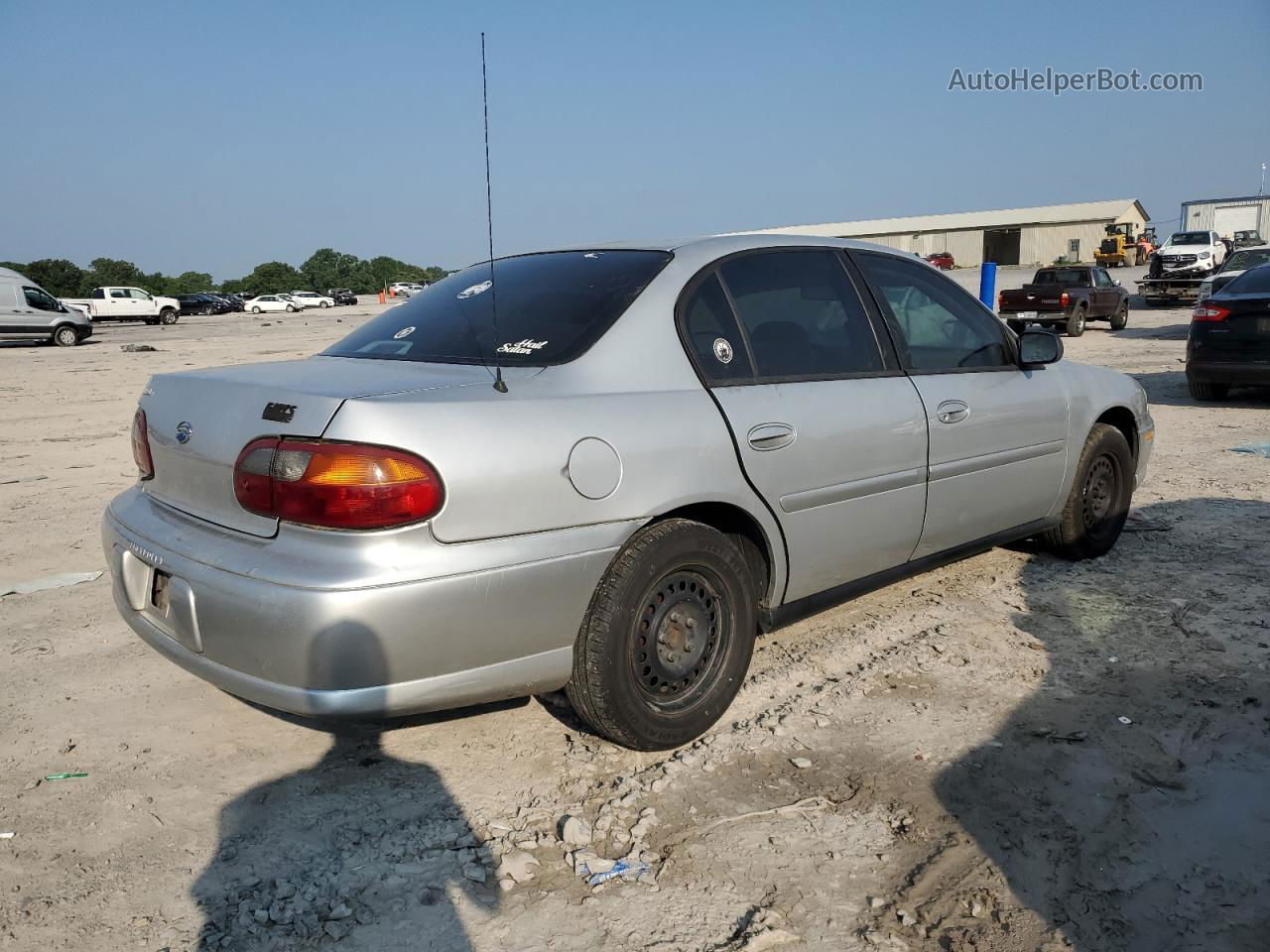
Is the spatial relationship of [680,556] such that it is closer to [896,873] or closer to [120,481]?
[896,873]

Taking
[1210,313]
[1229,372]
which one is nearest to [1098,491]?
[1229,372]

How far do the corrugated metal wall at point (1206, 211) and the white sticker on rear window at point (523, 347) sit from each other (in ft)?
169

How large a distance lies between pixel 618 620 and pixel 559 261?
4.83ft

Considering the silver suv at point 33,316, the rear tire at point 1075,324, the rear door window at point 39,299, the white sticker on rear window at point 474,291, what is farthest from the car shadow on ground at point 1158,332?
the rear door window at point 39,299

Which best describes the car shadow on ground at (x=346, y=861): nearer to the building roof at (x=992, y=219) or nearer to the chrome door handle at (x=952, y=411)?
the chrome door handle at (x=952, y=411)

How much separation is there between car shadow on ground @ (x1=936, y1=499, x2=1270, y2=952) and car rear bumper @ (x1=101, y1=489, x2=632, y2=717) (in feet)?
4.15

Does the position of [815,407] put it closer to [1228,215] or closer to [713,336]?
[713,336]

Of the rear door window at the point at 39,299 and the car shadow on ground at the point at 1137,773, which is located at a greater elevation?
the rear door window at the point at 39,299

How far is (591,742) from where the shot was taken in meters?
3.24

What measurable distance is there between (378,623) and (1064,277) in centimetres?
2253

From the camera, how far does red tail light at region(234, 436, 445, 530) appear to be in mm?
2496

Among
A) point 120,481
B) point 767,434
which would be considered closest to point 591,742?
point 767,434

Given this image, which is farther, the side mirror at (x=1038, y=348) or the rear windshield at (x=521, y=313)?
the side mirror at (x=1038, y=348)

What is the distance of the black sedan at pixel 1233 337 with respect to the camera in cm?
991
